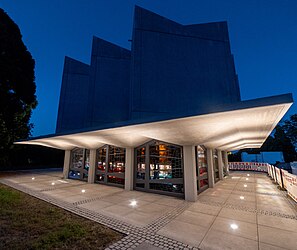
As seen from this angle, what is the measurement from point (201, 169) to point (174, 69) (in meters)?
9.28

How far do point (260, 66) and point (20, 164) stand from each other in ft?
709

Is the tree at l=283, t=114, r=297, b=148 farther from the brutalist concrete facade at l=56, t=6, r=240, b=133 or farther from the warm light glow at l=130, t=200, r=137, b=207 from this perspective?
the warm light glow at l=130, t=200, r=137, b=207

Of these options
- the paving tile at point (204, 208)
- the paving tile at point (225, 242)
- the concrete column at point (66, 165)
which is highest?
the concrete column at point (66, 165)

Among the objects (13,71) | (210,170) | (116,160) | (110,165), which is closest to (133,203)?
(116,160)

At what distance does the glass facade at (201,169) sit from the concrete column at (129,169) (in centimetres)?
416

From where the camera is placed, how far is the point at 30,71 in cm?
1092

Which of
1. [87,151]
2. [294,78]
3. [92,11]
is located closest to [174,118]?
[87,151]

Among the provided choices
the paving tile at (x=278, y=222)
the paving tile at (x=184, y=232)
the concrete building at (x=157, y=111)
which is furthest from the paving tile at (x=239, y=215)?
the concrete building at (x=157, y=111)

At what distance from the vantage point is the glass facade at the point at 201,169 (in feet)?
29.6

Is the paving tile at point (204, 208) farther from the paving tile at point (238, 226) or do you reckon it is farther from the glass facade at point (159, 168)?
the glass facade at point (159, 168)

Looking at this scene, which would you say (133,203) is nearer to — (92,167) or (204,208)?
(204,208)

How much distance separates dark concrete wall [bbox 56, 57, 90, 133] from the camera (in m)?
20.0

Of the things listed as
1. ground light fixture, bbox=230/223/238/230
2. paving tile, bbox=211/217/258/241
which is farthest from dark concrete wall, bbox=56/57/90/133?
ground light fixture, bbox=230/223/238/230

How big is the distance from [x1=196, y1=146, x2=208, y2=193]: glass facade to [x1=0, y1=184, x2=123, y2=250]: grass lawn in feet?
20.9
